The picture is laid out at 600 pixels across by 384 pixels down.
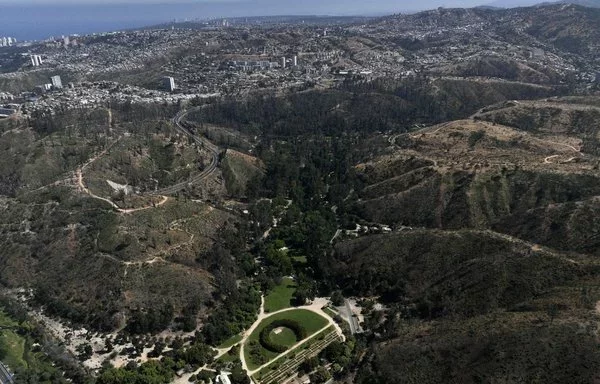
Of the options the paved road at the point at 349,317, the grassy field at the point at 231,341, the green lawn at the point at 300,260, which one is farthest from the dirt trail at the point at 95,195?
the paved road at the point at 349,317

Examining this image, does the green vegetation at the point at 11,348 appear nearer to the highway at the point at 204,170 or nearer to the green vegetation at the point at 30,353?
the green vegetation at the point at 30,353

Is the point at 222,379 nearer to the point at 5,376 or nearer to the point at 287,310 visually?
the point at 287,310

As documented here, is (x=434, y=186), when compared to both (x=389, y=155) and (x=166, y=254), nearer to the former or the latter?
(x=389, y=155)

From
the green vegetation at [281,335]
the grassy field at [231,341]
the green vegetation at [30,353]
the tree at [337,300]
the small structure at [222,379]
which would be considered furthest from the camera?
the tree at [337,300]

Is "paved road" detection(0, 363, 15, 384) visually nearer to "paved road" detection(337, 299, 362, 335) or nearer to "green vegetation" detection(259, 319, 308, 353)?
"green vegetation" detection(259, 319, 308, 353)

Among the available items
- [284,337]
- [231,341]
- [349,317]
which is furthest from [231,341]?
[349,317]

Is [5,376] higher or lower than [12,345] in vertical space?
higher

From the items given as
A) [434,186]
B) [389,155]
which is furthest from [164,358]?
[389,155]
